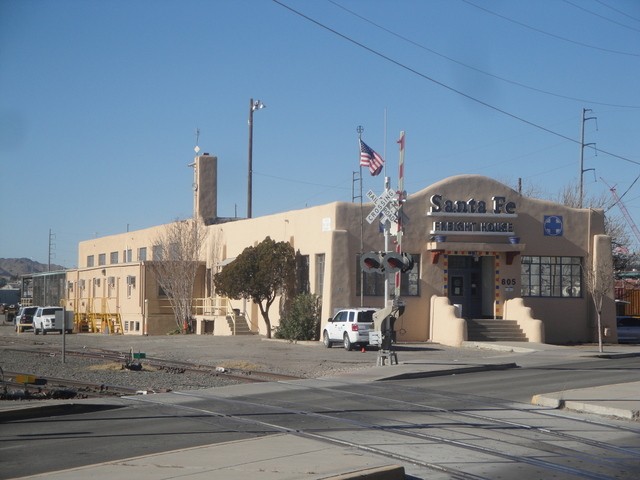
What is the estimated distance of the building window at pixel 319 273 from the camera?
40.0 meters

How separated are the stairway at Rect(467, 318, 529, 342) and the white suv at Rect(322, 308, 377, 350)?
20.5 ft

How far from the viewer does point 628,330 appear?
45094 millimetres

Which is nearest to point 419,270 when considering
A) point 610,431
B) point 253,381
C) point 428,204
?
point 428,204

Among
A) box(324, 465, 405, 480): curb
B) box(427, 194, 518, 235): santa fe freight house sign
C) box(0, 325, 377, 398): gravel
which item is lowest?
box(0, 325, 377, 398): gravel

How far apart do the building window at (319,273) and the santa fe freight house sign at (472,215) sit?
507 cm

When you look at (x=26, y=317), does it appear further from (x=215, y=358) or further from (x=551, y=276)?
(x=551, y=276)

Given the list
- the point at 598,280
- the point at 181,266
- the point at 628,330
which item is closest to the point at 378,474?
the point at 598,280

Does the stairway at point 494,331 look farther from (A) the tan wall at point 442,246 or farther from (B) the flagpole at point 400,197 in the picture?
(B) the flagpole at point 400,197

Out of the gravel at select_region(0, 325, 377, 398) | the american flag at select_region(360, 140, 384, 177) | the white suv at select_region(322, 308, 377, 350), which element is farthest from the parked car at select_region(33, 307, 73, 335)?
the american flag at select_region(360, 140, 384, 177)

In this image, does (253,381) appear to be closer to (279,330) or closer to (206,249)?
(279,330)

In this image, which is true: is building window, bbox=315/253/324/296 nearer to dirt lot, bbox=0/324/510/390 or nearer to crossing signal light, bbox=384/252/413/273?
dirt lot, bbox=0/324/510/390

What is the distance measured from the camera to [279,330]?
41.1m

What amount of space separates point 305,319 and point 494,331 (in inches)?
319

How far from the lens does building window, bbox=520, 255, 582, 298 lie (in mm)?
40500
